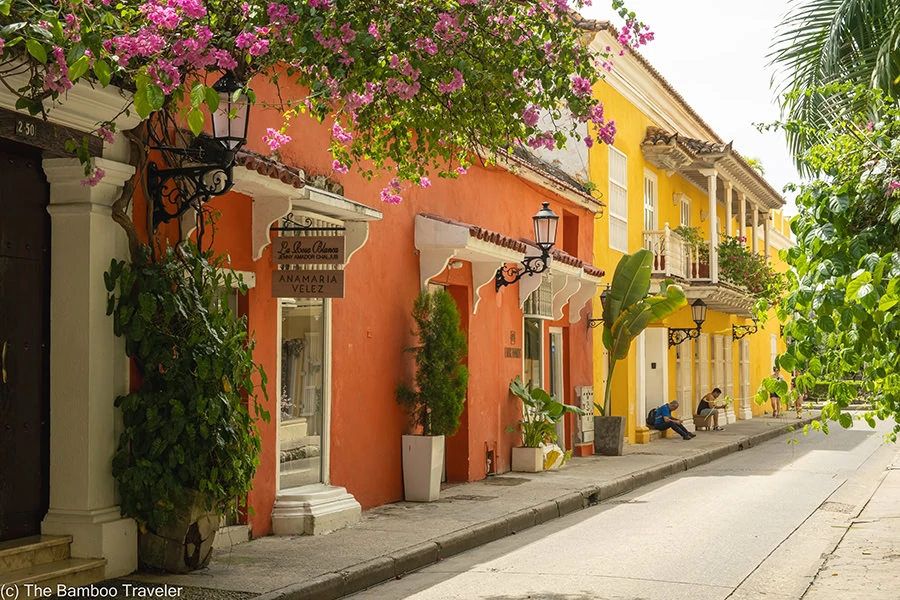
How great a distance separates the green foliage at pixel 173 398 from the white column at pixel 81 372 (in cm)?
12

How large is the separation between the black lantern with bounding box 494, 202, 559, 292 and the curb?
3141mm

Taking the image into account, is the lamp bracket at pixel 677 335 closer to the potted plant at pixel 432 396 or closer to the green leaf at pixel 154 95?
the potted plant at pixel 432 396

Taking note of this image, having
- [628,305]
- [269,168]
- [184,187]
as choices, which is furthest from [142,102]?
[628,305]

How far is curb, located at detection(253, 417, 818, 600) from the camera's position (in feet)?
25.4

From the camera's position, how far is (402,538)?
9.84m

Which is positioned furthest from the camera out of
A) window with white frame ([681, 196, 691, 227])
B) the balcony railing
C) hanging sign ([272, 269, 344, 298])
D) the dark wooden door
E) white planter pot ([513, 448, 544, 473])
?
window with white frame ([681, 196, 691, 227])

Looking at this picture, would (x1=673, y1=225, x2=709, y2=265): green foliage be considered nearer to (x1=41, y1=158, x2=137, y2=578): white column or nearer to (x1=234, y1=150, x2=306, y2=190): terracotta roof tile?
(x1=234, y1=150, x2=306, y2=190): terracotta roof tile

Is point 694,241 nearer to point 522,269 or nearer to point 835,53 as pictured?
point 522,269

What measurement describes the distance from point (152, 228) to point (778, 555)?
5818 mm

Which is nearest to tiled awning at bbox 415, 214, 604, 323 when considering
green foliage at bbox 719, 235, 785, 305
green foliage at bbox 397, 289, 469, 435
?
green foliage at bbox 397, 289, 469, 435

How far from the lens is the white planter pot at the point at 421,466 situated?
12516 millimetres

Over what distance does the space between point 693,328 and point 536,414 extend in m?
10.9

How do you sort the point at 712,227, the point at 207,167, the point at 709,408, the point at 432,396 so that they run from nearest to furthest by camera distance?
1. the point at 207,167
2. the point at 432,396
3. the point at 712,227
4. the point at 709,408

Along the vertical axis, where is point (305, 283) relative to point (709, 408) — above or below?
above
